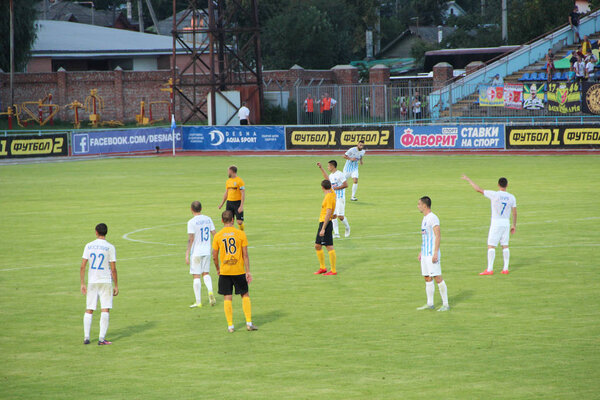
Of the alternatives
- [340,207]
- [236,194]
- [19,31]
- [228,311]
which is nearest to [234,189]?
[236,194]

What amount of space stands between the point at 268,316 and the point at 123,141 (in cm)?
4036

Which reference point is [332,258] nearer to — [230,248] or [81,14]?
[230,248]

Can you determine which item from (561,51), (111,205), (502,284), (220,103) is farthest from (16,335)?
(561,51)

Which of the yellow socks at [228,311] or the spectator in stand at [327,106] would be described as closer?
the yellow socks at [228,311]

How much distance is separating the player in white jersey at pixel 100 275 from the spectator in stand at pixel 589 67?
46973 millimetres

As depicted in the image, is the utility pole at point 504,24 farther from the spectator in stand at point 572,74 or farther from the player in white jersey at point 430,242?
the player in white jersey at point 430,242

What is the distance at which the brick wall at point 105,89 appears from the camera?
2608 inches

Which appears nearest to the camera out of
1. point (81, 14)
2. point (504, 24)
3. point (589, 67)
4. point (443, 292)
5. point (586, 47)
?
point (443, 292)

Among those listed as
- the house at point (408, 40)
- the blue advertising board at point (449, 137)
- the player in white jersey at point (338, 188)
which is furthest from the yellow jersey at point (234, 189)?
the house at point (408, 40)

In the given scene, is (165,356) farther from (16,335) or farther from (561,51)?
(561,51)

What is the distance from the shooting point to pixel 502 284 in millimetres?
16953

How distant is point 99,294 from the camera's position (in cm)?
1323

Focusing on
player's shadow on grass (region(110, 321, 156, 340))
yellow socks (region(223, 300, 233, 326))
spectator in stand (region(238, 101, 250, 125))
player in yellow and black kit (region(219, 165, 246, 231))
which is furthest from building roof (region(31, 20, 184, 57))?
yellow socks (region(223, 300, 233, 326))

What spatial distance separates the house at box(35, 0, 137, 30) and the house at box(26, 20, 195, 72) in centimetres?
2767
